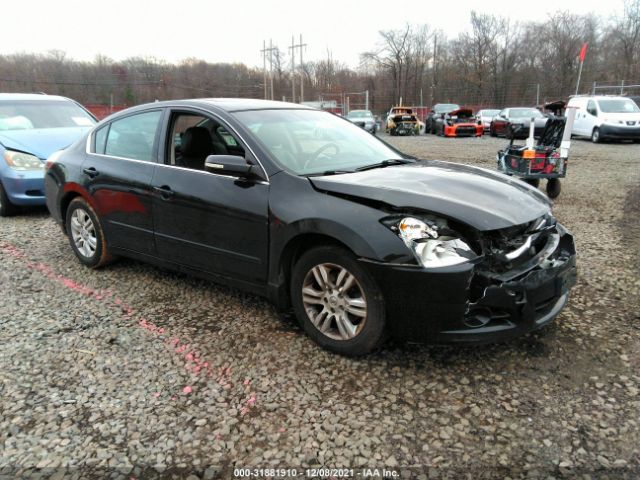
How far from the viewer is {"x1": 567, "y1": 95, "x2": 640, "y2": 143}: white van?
55.1 ft

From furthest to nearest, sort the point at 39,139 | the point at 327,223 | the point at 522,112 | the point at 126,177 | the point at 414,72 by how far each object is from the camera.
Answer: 1. the point at 414,72
2. the point at 522,112
3. the point at 39,139
4. the point at 126,177
5. the point at 327,223

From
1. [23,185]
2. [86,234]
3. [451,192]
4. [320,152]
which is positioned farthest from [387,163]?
[23,185]

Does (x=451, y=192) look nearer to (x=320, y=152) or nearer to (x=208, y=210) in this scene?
(x=320, y=152)

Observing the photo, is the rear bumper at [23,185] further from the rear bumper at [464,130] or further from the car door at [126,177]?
the rear bumper at [464,130]

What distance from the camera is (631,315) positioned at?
3.52m

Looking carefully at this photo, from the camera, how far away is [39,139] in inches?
275

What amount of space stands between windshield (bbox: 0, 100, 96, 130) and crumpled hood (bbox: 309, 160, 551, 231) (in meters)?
6.35

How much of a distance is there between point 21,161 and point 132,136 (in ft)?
11.2

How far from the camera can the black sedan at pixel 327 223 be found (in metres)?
2.65

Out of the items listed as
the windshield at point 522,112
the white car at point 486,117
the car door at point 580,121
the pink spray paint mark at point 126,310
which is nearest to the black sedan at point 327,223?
the pink spray paint mark at point 126,310

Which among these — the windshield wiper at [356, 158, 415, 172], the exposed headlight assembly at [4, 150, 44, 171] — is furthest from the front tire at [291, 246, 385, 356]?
the exposed headlight assembly at [4, 150, 44, 171]

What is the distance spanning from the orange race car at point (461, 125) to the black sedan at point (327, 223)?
69.1 feet

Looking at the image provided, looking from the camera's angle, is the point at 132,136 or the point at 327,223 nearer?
the point at 327,223

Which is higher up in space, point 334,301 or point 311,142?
point 311,142
